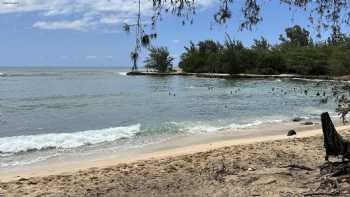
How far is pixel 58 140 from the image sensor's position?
758 inches

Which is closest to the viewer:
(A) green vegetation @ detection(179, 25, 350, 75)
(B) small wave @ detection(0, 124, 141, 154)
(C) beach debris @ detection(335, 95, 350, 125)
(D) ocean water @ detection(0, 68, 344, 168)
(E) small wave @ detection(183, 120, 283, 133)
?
(C) beach debris @ detection(335, 95, 350, 125)

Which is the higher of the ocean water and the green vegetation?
the green vegetation

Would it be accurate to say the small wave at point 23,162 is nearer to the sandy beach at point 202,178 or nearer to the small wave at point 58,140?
the small wave at point 58,140

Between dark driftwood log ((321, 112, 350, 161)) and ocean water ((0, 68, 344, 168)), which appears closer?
dark driftwood log ((321, 112, 350, 161))

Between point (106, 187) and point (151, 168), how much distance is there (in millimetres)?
1986

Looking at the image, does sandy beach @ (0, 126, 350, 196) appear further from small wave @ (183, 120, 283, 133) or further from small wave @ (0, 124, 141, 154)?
small wave @ (183, 120, 283, 133)

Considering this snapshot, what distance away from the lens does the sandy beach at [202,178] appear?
7.69 m

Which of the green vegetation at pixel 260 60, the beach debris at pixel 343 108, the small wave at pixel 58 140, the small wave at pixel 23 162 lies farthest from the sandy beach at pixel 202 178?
the green vegetation at pixel 260 60

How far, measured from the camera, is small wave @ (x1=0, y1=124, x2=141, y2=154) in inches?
698

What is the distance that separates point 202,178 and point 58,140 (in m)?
11.5

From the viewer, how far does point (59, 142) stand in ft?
61.7

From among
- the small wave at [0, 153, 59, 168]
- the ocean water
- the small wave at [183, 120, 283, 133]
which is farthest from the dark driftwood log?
the small wave at [183, 120, 283, 133]

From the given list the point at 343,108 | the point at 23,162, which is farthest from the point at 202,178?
the point at 23,162

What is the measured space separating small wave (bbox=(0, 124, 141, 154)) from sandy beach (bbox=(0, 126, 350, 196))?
18.1 ft
